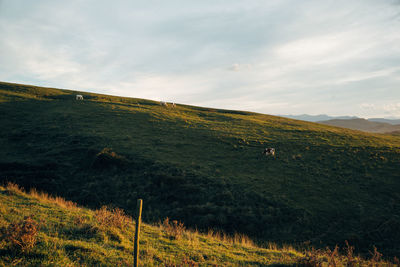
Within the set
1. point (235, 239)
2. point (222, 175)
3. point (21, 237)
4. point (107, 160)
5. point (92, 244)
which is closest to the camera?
point (21, 237)

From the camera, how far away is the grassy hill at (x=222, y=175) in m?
13.9

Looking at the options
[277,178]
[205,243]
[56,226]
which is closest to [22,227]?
[56,226]

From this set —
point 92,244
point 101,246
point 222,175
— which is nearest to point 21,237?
point 92,244

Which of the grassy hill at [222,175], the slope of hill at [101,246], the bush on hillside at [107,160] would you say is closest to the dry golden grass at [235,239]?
the slope of hill at [101,246]

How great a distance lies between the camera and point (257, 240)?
12.5 metres

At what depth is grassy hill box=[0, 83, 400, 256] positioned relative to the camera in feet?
45.6

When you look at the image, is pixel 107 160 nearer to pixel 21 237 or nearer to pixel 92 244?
pixel 92 244

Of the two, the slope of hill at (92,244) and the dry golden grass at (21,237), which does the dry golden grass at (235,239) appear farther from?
the dry golden grass at (21,237)

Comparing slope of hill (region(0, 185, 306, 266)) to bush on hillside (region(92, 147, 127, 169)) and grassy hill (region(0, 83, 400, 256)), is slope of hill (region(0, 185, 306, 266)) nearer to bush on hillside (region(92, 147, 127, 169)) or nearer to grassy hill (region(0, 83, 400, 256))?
grassy hill (region(0, 83, 400, 256))

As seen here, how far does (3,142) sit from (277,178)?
3371 cm

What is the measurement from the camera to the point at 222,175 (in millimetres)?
20031

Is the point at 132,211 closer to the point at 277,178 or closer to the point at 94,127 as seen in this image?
the point at 277,178

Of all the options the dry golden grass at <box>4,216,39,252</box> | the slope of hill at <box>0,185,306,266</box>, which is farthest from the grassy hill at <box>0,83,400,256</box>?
the dry golden grass at <box>4,216,39,252</box>

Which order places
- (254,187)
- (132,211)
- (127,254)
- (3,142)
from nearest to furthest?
(127,254) < (132,211) < (254,187) < (3,142)
